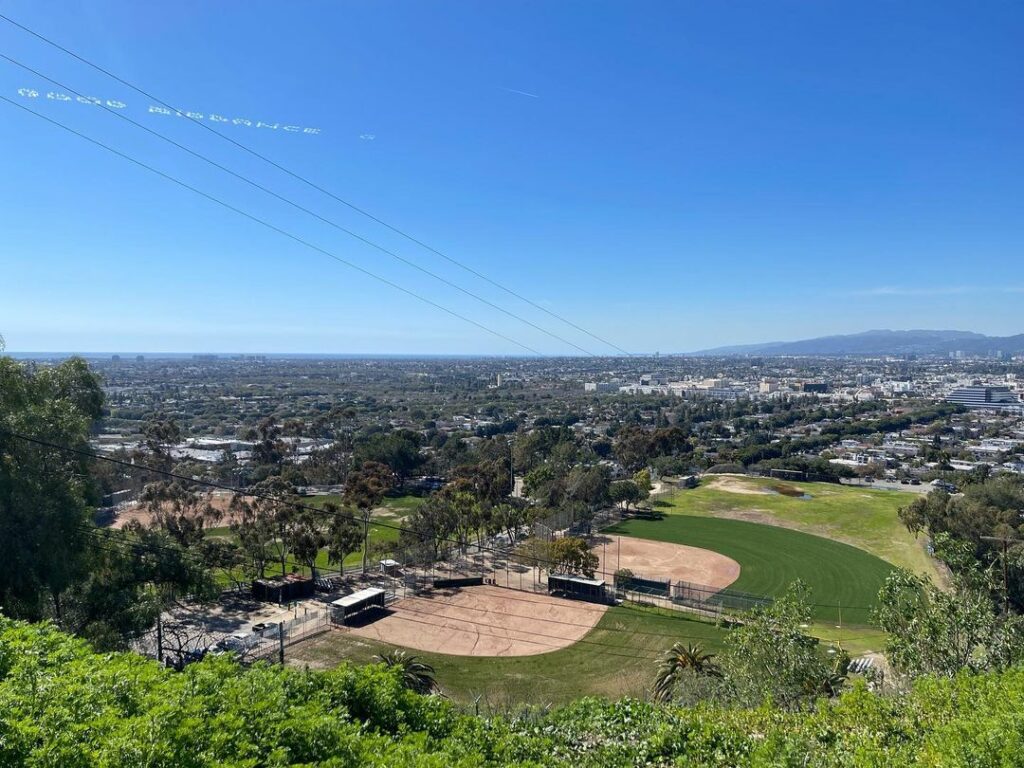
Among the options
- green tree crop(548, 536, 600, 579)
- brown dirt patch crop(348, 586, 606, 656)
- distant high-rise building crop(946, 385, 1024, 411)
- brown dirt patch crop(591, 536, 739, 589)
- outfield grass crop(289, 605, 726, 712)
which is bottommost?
brown dirt patch crop(591, 536, 739, 589)

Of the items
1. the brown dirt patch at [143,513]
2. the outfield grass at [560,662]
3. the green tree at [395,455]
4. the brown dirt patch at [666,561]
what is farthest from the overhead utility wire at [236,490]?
the green tree at [395,455]

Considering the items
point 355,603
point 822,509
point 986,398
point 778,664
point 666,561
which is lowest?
point 666,561

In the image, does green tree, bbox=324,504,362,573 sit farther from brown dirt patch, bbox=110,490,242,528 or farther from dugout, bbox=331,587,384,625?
brown dirt patch, bbox=110,490,242,528

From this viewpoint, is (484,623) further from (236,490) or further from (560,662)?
(236,490)

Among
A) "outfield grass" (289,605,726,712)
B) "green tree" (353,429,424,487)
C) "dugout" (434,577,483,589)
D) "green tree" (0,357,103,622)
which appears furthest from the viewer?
"green tree" (353,429,424,487)

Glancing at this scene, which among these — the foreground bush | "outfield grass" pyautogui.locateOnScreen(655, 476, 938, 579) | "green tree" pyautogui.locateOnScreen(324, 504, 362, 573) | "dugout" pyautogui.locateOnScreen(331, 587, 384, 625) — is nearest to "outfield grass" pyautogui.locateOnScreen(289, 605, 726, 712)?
"dugout" pyautogui.locateOnScreen(331, 587, 384, 625)

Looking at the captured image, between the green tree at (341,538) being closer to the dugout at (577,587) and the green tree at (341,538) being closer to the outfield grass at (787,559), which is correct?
the dugout at (577,587)

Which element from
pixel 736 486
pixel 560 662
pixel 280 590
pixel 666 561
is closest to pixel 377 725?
pixel 560 662
